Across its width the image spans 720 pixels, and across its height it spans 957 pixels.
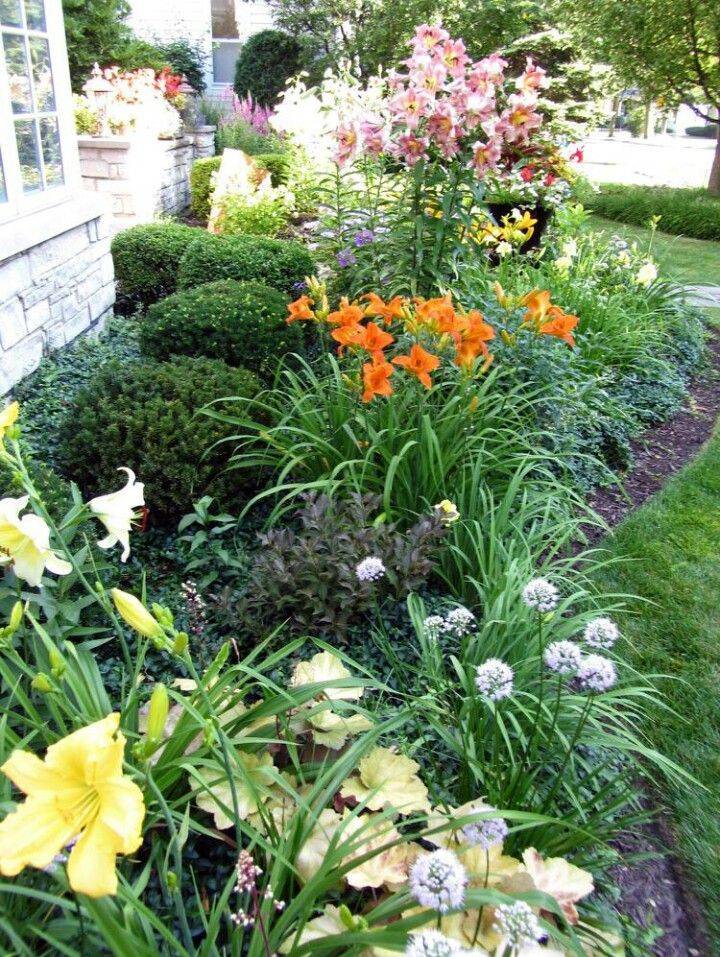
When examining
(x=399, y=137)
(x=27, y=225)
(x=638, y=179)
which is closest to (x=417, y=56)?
(x=399, y=137)

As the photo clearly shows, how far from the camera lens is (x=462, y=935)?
122cm

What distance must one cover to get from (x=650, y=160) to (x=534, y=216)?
18281 mm

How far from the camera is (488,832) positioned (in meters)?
1.13

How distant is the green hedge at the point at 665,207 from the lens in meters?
10.5

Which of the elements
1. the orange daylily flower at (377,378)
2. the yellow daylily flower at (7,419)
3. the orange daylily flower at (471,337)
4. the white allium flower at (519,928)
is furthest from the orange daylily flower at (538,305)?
the white allium flower at (519,928)

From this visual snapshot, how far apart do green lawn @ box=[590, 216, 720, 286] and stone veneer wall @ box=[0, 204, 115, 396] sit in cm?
439

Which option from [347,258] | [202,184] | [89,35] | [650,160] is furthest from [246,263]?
[650,160]

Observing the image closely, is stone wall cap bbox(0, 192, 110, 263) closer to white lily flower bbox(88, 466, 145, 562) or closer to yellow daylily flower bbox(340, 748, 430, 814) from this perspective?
white lily flower bbox(88, 466, 145, 562)

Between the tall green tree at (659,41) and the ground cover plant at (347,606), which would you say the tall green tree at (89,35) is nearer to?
the ground cover plant at (347,606)

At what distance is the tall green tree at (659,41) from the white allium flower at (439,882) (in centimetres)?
1288

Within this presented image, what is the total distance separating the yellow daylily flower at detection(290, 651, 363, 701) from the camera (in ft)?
5.57

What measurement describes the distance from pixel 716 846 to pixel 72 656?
5.02ft

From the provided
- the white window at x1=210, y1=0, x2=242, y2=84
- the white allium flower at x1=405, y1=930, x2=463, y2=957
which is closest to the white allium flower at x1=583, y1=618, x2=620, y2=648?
the white allium flower at x1=405, y1=930, x2=463, y2=957

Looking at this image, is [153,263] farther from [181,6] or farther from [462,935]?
[181,6]
